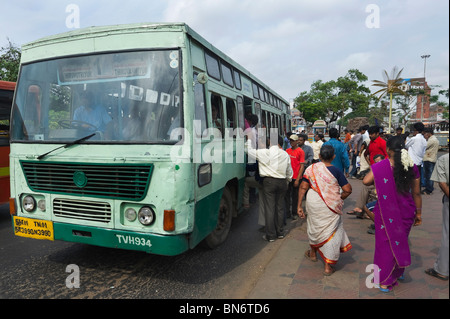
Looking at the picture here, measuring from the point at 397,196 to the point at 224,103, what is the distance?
2644 mm

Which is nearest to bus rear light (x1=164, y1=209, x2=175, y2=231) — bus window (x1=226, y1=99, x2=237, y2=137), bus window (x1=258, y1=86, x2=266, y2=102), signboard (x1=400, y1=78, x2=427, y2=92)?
bus window (x1=226, y1=99, x2=237, y2=137)

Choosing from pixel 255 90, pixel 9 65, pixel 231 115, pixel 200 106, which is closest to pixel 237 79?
pixel 231 115

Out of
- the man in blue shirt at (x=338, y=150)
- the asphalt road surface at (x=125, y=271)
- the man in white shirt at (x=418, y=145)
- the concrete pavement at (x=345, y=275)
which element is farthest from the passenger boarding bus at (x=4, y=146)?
the man in white shirt at (x=418, y=145)

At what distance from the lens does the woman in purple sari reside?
3219 mm

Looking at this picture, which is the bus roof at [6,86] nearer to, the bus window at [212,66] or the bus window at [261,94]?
the bus window at [212,66]

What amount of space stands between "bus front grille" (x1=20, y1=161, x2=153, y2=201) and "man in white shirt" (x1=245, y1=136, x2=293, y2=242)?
2.23 m

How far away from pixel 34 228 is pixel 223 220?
99.2 inches

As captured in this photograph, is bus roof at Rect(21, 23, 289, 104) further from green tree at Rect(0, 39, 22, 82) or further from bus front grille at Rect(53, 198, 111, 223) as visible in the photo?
green tree at Rect(0, 39, 22, 82)

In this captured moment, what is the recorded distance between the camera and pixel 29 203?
361 cm

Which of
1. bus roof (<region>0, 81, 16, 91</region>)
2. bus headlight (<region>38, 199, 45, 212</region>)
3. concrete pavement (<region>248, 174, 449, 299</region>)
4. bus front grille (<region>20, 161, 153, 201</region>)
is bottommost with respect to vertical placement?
concrete pavement (<region>248, 174, 449, 299</region>)

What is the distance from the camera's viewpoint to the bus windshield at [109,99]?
3246mm

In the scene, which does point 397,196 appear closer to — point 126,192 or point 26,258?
point 126,192

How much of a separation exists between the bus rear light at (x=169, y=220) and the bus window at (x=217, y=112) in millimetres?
1475

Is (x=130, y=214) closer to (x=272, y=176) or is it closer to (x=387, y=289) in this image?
(x=272, y=176)
